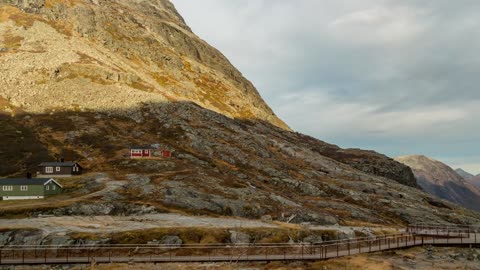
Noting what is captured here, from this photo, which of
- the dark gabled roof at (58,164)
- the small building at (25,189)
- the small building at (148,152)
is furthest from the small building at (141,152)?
the small building at (25,189)

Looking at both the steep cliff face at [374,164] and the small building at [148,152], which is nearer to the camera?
the small building at [148,152]

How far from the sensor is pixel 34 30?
184375mm

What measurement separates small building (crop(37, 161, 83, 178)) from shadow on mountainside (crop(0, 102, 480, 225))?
4.62 meters

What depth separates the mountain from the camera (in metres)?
89.2

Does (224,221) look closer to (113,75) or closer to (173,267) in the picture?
(173,267)

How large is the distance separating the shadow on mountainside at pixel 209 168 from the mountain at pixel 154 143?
0.40 metres

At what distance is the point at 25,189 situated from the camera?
90000 millimetres

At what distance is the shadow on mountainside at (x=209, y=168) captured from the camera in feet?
294

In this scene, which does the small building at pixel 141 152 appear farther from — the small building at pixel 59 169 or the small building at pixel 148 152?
the small building at pixel 59 169

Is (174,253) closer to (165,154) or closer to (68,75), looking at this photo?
(165,154)

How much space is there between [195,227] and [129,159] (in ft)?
180

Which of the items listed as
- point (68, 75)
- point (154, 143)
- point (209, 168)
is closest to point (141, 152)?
point (154, 143)

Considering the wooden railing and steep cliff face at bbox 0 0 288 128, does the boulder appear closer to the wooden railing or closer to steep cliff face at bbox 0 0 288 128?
the wooden railing

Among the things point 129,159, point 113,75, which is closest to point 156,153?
point 129,159
